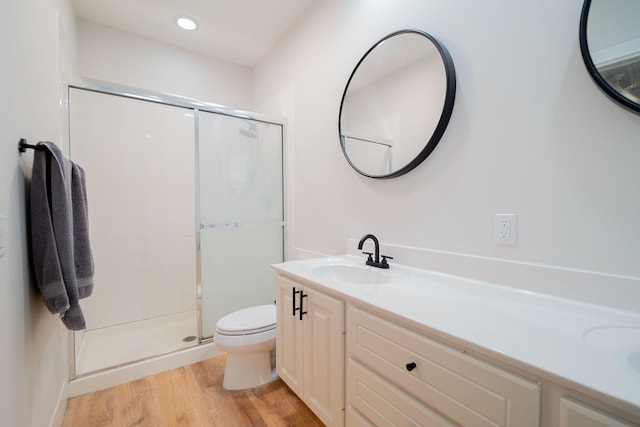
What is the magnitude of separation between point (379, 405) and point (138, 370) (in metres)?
1.77

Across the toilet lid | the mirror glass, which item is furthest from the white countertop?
the toilet lid

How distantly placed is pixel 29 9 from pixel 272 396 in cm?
217

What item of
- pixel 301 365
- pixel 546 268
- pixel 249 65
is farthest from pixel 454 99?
pixel 249 65

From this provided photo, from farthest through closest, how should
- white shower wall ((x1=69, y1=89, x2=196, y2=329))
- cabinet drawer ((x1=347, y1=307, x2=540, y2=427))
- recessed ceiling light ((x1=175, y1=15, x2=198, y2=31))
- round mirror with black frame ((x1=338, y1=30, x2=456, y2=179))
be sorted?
white shower wall ((x1=69, y1=89, x2=196, y2=329)), recessed ceiling light ((x1=175, y1=15, x2=198, y2=31)), round mirror with black frame ((x1=338, y1=30, x2=456, y2=179)), cabinet drawer ((x1=347, y1=307, x2=540, y2=427))

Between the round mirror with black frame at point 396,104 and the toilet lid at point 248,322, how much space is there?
1.15 meters

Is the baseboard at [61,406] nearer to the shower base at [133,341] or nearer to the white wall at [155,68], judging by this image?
the shower base at [133,341]

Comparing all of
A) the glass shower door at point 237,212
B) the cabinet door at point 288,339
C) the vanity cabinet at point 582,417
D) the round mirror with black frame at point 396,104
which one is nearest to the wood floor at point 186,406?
the cabinet door at point 288,339

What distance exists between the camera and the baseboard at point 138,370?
5.68 ft

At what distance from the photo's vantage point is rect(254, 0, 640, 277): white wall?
0.86m

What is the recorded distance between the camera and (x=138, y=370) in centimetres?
189

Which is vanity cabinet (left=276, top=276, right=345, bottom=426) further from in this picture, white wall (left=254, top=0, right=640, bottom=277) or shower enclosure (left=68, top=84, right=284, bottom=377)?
shower enclosure (left=68, top=84, right=284, bottom=377)

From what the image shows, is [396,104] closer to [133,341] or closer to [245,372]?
[245,372]

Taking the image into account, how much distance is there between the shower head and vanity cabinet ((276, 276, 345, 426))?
1.34 m

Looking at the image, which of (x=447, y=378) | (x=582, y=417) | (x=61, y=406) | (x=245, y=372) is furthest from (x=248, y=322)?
(x=582, y=417)
